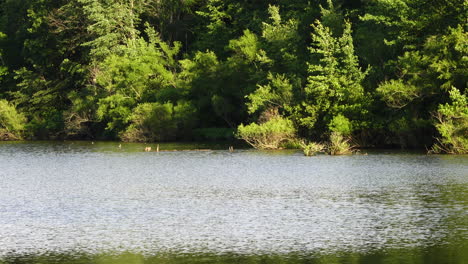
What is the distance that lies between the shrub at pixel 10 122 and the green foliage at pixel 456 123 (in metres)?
55.0

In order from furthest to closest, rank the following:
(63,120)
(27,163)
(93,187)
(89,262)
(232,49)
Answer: (63,120) → (232,49) → (27,163) → (93,187) → (89,262)

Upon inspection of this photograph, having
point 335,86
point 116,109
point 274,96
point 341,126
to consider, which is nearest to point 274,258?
point 341,126

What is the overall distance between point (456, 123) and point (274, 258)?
120 ft

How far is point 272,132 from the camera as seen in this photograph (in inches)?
2621

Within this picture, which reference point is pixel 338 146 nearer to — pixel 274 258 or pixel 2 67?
pixel 274 258

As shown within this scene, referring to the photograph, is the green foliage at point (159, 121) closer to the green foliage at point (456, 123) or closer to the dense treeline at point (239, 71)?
the dense treeline at point (239, 71)

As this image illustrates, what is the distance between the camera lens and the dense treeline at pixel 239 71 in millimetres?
60719

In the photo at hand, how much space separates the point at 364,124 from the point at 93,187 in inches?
1123

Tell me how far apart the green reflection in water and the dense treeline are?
33839 mm

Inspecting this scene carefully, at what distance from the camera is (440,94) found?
60.1m

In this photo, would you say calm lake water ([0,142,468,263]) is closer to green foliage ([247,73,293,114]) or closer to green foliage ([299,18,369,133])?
green foliage ([299,18,369,133])

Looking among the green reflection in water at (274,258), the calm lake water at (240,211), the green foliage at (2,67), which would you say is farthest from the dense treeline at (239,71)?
the green reflection in water at (274,258)

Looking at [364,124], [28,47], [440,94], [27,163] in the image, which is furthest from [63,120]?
A: [440,94]

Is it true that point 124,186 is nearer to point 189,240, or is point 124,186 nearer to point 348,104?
point 189,240
